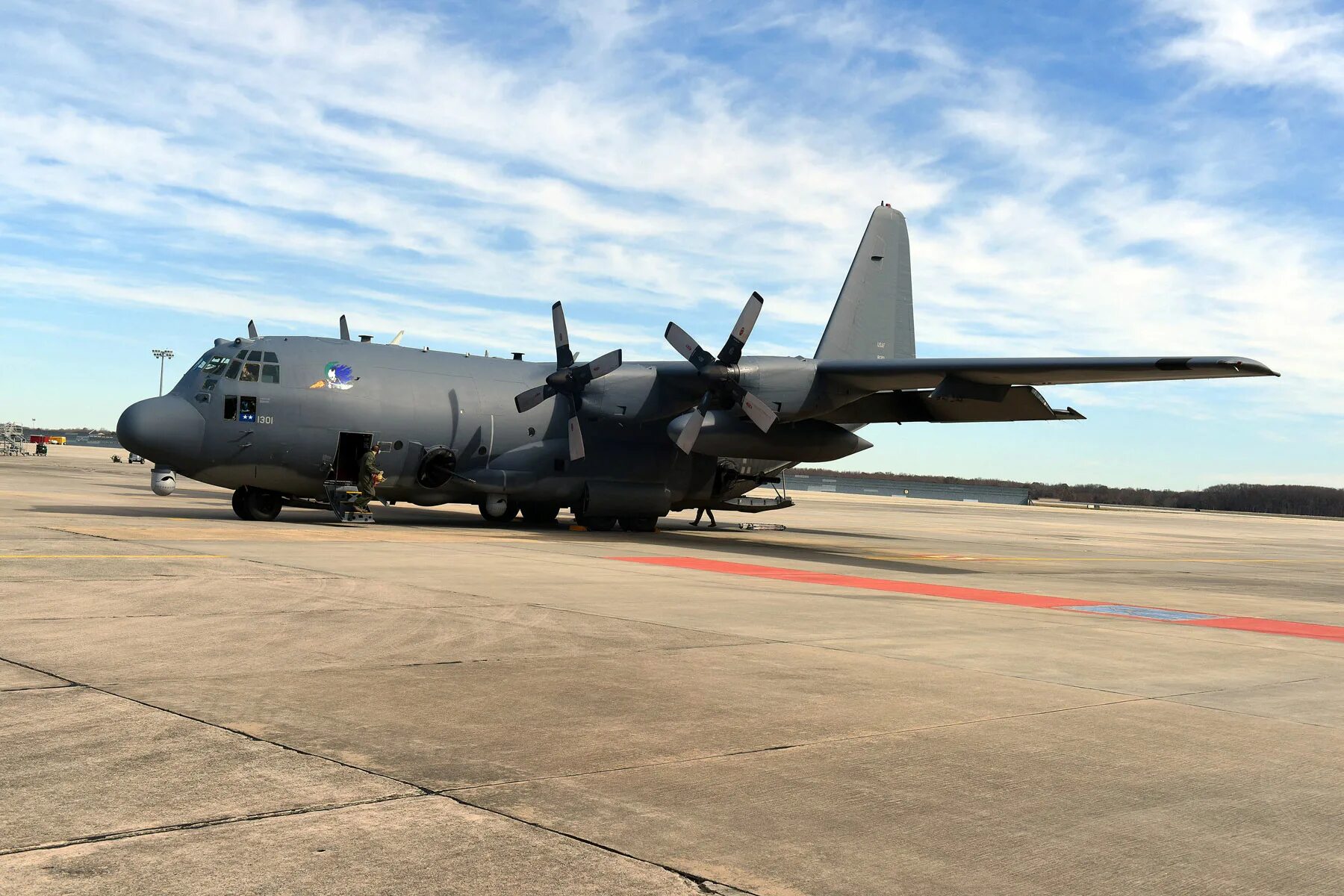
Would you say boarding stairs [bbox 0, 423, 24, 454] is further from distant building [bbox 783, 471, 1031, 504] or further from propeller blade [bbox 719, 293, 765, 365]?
propeller blade [bbox 719, 293, 765, 365]

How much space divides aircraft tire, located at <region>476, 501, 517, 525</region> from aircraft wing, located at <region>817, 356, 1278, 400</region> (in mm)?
9045

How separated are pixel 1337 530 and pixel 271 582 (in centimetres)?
6826

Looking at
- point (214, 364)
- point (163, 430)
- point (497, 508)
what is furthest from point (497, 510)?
point (163, 430)

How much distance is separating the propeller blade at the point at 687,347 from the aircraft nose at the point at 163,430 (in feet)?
36.3

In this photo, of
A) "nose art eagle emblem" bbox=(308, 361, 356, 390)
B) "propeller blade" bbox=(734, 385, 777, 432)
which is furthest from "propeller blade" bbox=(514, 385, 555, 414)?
"propeller blade" bbox=(734, 385, 777, 432)

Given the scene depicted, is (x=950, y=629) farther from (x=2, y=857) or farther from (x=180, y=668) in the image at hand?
(x=2, y=857)

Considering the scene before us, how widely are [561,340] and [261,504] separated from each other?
8.46m

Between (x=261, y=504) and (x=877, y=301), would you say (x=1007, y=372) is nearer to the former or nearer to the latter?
(x=877, y=301)

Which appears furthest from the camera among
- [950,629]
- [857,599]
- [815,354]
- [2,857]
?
[815,354]

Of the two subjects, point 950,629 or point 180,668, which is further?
point 950,629

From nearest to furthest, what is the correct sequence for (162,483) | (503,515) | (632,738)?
1. (632,738)
2. (503,515)
3. (162,483)

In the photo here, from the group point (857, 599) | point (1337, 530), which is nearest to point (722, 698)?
point (857, 599)

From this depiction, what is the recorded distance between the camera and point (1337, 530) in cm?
6569

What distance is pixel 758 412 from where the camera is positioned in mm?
26266
